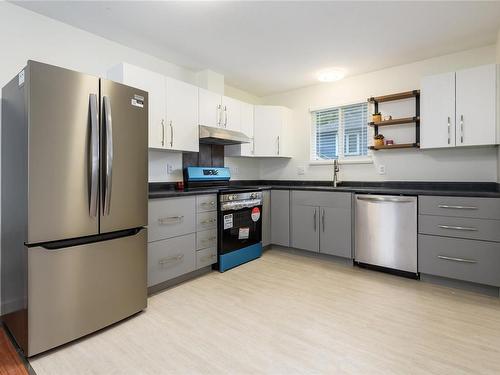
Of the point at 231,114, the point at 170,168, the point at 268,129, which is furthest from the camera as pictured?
the point at 268,129

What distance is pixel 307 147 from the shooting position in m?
4.25

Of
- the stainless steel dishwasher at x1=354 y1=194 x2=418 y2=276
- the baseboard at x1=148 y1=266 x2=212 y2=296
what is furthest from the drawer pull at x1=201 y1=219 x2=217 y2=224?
the stainless steel dishwasher at x1=354 y1=194 x2=418 y2=276

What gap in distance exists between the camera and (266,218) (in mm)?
3809

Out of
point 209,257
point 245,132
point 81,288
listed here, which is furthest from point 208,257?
point 245,132

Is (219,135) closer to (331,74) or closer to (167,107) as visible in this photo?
(167,107)

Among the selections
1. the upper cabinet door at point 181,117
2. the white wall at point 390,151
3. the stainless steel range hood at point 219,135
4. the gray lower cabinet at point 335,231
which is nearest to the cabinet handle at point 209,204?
the upper cabinet door at point 181,117

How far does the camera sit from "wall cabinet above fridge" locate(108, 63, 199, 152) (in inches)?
103

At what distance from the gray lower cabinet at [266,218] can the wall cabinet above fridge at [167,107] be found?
1206 millimetres

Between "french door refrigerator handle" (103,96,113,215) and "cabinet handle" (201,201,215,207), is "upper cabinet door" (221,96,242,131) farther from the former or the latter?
"french door refrigerator handle" (103,96,113,215)

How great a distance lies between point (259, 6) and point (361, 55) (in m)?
1.50

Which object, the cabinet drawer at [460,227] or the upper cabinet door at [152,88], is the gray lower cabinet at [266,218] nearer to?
the upper cabinet door at [152,88]

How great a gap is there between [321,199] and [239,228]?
109 cm

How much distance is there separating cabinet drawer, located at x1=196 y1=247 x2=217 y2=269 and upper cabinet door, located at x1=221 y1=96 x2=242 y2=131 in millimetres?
1619

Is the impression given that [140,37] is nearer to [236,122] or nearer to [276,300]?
[236,122]
